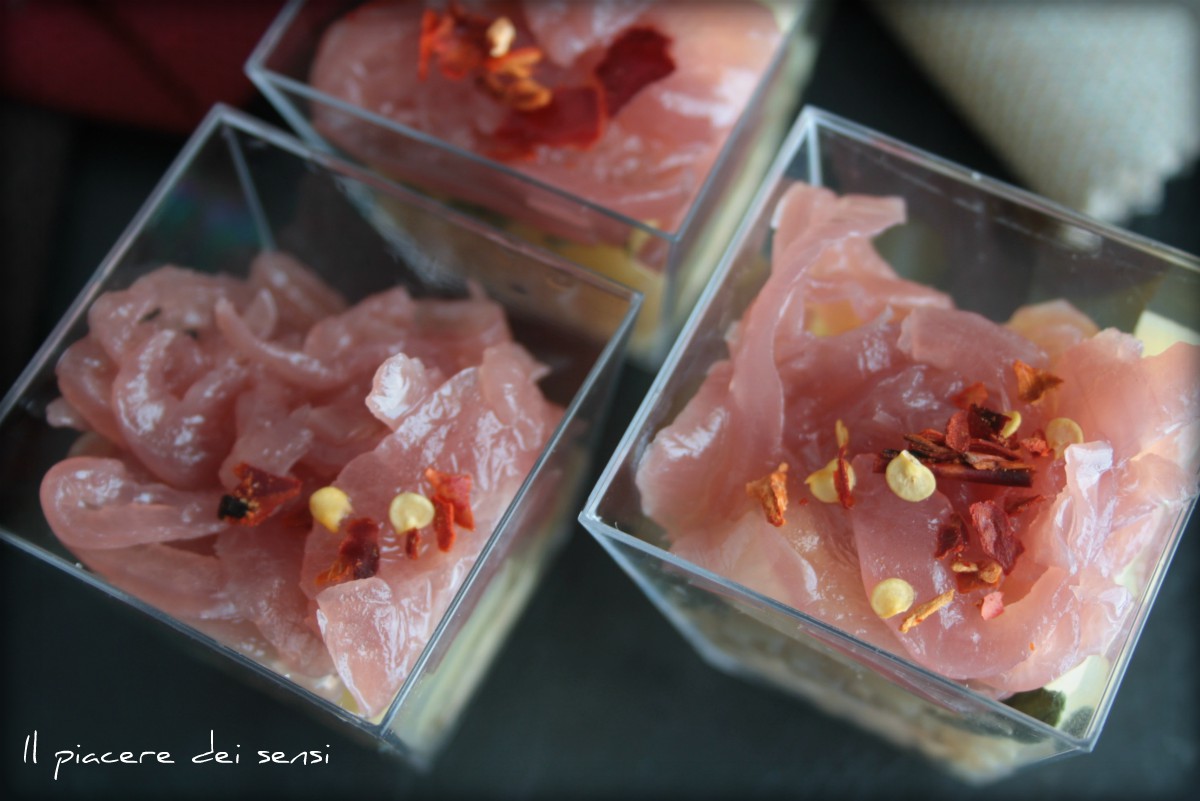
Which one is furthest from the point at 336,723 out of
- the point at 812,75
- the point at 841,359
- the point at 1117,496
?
the point at 812,75

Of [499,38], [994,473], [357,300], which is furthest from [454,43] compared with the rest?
[994,473]

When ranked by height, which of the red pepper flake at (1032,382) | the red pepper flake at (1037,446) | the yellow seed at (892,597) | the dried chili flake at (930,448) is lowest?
the yellow seed at (892,597)

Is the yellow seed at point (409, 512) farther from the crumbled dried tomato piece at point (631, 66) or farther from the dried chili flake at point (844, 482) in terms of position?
the crumbled dried tomato piece at point (631, 66)

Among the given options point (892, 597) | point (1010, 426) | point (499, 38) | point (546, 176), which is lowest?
point (892, 597)

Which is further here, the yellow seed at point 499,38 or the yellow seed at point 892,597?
the yellow seed at point 499,38

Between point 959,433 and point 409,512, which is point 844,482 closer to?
point 959,433

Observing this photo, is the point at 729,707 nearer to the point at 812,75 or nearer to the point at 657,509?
the point at 657,509

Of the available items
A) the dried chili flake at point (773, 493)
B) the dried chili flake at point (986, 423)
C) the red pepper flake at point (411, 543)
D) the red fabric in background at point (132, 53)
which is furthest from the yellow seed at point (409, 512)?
the red fabric in background at point (132, 53)
